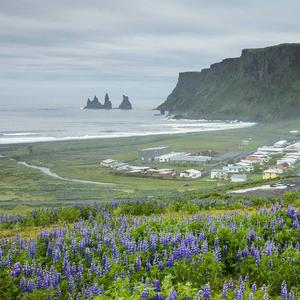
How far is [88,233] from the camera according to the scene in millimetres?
9656

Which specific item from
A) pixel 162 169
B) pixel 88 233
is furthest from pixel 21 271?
pixel 162 169

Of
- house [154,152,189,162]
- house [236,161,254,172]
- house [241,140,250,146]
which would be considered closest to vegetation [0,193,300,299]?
house [236,161,254,172]

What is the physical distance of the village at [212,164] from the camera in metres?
56.9

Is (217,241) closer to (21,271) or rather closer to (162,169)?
(21,271)

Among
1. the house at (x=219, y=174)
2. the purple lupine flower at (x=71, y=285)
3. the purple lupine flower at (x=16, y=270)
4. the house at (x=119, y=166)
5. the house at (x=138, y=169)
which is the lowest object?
the house at (x=219, y=174)

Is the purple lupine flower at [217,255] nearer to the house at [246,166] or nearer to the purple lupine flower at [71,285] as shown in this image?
the purple lupine flower at [71,285]

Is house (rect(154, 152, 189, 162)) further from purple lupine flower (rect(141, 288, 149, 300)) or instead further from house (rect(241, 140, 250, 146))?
purple lupine flower (rect(141, 288, 149, 300))

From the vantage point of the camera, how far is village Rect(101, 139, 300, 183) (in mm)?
56875

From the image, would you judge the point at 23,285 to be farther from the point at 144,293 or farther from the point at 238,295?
the point at 238,295

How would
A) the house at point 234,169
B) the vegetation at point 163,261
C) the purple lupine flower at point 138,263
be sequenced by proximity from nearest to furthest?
the vegetation at point 163,261 → the purple lupine flower at point 138,263 → the house at point 234,169

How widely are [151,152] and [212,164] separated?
13346mm

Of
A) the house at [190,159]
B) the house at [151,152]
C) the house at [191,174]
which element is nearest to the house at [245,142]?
the house at [151,152]

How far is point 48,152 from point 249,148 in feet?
111

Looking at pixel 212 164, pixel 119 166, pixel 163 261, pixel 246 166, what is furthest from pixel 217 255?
pixel 212 164
